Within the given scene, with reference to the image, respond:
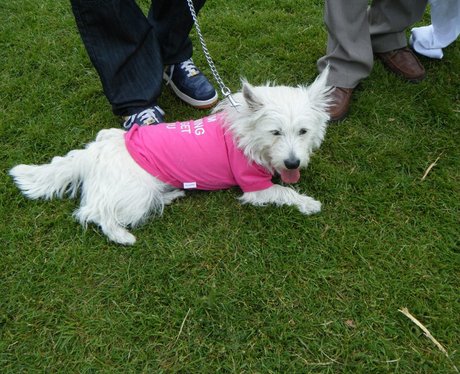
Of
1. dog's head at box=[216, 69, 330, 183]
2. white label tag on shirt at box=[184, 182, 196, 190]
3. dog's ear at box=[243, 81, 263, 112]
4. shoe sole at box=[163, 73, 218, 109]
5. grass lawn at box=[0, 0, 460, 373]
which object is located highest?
dog's ear at box=[243, 81, 263, 112]

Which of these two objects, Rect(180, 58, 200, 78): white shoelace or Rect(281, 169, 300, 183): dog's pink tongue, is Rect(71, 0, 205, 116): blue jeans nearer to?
Rect(180, 58, 200, 78): white shoelace

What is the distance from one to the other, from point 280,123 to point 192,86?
1.37 metres

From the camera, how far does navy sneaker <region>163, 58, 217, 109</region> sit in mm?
3523

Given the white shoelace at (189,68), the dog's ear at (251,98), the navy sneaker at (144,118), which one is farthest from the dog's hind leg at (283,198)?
the white shoelace at (189,68)

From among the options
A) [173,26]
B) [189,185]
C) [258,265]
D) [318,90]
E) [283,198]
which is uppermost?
[173,26]

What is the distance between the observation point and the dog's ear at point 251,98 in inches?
92.1

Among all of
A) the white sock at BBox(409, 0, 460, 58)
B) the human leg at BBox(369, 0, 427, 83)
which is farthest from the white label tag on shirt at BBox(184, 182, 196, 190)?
the white sock at BBox(409, 0, 460, 58)

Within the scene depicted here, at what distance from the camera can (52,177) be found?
278 cm

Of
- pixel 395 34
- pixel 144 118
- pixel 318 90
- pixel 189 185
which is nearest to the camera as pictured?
pixel 318 90

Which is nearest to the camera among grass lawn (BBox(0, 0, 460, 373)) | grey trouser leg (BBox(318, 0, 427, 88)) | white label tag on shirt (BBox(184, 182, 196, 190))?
grass lawn (BBox(0, 0, 460, 373))

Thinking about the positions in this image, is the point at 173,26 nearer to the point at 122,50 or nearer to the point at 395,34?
the point at 122,50

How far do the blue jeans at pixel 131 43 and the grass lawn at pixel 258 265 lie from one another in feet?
1.31

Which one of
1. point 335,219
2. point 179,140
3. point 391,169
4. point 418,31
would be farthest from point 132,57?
point 418,31

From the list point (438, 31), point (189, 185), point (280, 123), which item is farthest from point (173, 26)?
point (438, 31)
